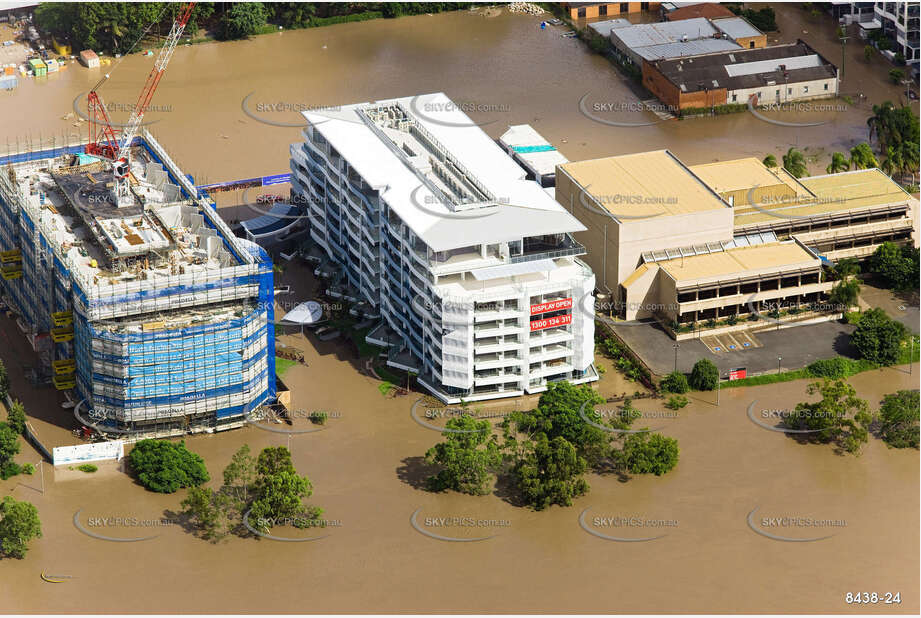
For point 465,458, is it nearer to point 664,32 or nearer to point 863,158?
point 863,158

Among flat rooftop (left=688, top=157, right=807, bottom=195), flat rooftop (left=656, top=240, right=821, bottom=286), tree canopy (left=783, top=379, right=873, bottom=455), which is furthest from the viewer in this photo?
flat rooftop (left=688, top=157, right=807, bottom=195)

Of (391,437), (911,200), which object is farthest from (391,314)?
(911,200)

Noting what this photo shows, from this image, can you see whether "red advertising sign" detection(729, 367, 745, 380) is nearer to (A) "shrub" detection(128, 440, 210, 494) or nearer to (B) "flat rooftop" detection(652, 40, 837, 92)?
(A) "shrub" detection(128, 440, 210, 494)

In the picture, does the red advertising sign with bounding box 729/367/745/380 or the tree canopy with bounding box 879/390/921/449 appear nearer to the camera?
the tree canopy with bounding box 879/390/921/449

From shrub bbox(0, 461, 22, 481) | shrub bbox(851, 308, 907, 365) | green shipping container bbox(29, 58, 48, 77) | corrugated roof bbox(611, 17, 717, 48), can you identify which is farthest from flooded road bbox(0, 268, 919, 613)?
corrugated roof bbox(611, 17, 717, 48)

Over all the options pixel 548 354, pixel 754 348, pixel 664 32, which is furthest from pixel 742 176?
pixel 664 32

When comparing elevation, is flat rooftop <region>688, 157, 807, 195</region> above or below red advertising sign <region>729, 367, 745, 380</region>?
above
